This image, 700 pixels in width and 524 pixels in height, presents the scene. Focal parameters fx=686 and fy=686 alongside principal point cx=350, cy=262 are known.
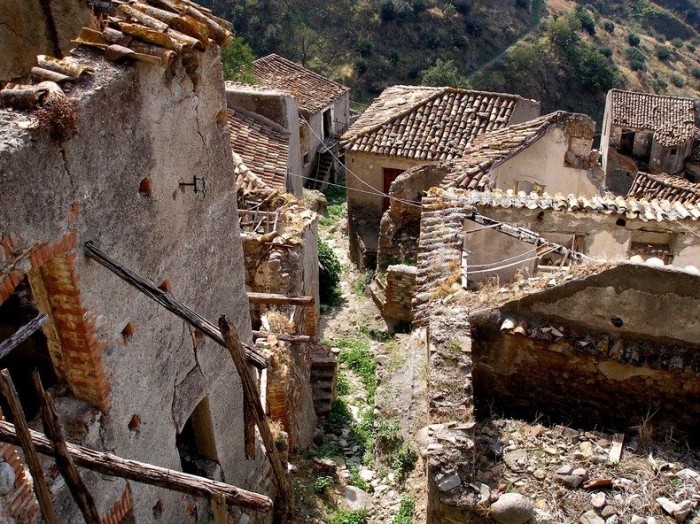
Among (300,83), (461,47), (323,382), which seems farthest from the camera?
(461,47)

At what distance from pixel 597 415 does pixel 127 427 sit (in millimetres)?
5410

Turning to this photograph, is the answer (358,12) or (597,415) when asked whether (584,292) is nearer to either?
(597,415)

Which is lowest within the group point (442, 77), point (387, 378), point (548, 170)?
point (442, 77)

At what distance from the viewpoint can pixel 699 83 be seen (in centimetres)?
5362

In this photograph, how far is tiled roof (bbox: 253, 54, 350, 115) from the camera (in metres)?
27.9

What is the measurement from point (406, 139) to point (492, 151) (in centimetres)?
531

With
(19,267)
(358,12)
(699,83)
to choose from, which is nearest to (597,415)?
(19,267)

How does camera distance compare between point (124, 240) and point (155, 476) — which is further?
point (124, 240)

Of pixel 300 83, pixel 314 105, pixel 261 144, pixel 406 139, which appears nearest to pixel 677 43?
pixel 300 83

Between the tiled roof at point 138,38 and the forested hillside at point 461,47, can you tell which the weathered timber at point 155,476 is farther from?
the forested hillside at point 461,47

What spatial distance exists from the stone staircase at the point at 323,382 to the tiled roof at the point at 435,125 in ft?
27.5

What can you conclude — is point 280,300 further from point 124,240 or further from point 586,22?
point 586,22

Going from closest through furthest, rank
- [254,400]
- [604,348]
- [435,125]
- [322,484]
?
[254,400] < [604,348] < [322,484] < [435,125]

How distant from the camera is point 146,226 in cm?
570
